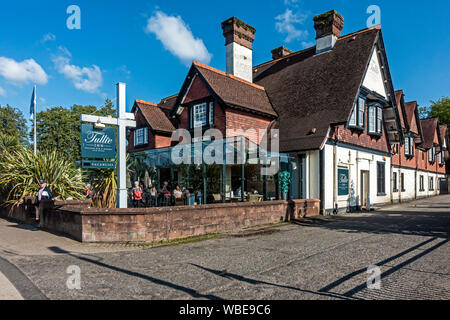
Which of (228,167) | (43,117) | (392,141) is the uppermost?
(43,117)

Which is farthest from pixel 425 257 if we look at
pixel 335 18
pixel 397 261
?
pixel 335 18

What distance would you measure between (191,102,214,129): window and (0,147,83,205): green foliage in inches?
309

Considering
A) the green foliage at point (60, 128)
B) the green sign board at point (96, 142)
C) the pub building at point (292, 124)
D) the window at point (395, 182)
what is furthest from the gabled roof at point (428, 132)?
the green foliage at point (60, 128)

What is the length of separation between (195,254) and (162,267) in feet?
4.26

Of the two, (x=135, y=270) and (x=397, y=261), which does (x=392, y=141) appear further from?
(x=135, y=270)

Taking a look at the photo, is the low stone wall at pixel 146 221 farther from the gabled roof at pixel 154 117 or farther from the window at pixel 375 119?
the gabled roof at pixel 154 117

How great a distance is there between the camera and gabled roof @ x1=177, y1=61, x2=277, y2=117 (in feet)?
58.4

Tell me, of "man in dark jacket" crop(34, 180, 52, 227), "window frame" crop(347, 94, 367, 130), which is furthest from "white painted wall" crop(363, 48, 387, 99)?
"man in dark jacket" crop(34, 180, 52, 227)

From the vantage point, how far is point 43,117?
143ft

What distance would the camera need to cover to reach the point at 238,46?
72.3 feet

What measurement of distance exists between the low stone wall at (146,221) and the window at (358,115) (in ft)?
30.2

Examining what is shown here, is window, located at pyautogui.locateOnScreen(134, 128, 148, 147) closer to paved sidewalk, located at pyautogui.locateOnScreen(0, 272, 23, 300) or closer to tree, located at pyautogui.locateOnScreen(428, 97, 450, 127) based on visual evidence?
paved sidewalk, located at pyautogui.locateOnScreen(0, 272, 23, 300)

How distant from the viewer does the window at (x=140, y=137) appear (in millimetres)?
23609

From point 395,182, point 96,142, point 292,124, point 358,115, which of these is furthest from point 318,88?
point 96,142
